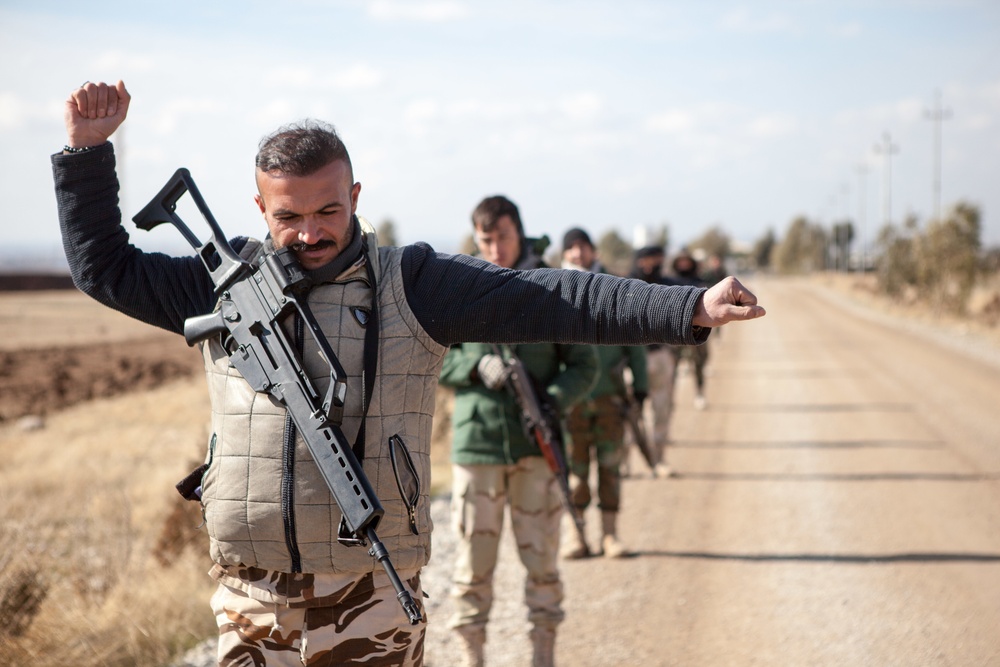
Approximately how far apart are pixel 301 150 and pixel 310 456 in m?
0.80

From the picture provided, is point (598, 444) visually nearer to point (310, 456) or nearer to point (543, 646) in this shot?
point (543, 646)

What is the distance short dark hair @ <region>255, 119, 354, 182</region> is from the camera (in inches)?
105

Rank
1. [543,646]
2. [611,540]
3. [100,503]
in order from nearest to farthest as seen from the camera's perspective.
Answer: [543,646], [611,540], [100,503]

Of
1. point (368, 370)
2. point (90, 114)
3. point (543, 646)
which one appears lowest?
point (543, 646)

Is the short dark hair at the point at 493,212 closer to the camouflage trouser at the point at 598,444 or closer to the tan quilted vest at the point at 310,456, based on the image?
the tan quilted vest at the point at 310,456

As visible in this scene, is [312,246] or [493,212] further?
[493,212]

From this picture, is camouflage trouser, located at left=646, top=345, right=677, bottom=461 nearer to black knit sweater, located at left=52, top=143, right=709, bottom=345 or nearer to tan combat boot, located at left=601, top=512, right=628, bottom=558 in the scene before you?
tan combat boot, located at left=601, top=512, right=628, bottom=558

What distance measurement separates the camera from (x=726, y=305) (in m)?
2.46

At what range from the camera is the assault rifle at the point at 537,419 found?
16.3 ft

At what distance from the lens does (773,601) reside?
20.8 ft

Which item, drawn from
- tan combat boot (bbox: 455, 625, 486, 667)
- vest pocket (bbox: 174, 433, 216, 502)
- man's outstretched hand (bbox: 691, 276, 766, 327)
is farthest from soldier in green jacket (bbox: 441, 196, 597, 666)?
man's outstretched hand (bbox: 691, 276, 766, 327)

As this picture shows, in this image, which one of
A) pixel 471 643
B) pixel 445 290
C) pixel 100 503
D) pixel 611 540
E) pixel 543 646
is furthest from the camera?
pixel 100 503

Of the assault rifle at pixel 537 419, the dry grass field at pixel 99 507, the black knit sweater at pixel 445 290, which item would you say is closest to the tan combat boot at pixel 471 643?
the assault rifle at pixel 537 419

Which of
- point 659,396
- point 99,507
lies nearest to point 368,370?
point 99,507
